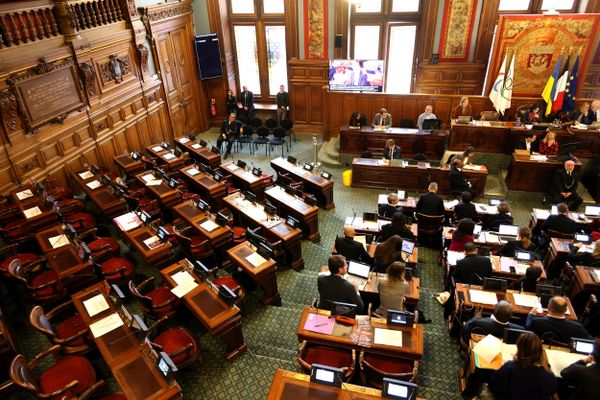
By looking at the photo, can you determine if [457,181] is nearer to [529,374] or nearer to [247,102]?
[529,374]

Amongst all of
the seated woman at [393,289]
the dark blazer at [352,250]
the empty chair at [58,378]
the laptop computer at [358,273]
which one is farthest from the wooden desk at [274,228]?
the empty chair at [58,378]

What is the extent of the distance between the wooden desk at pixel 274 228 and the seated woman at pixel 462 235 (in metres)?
2.46

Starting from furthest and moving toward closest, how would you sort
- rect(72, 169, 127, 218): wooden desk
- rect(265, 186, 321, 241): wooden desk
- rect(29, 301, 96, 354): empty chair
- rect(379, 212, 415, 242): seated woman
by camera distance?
1. rect(265, 186, 321, 241): wooden desk
2. rect(72, 169, 127, 218): wooden desk
3. rect(379, 212, 415, 242): seated woman
4. rect(29, 301, 96, 354): empty chair

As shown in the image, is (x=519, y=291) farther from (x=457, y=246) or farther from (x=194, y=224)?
(x=194, y=224)

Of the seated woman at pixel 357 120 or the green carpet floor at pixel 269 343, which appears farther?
the seated woman at pixel 357 120

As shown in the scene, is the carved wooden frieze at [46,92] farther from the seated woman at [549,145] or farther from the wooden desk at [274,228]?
the seated woman at [549,145]

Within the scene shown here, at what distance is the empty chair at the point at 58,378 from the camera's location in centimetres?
410

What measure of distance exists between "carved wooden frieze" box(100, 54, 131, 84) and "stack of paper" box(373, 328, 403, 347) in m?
8.23

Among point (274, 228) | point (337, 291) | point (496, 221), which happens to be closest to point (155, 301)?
point (274, 228)

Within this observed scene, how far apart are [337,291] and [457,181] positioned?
4.70 metres

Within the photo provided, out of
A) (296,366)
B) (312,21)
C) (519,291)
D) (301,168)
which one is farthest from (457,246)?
(312,21)

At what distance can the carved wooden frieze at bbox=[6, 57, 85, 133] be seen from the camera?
24.0 feet

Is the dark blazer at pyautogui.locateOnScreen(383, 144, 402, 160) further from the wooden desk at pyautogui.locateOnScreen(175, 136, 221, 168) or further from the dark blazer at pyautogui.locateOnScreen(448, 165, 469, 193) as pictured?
the wooden desk at pyautogui.locateOnScreen(175, 136, 221, 168)

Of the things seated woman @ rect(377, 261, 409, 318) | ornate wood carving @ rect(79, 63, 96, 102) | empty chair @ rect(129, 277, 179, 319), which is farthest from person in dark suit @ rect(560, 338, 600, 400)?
ornate wood carving @ rect(79, 63, 96, 102)
